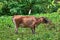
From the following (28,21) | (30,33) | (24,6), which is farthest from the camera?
(24,6)

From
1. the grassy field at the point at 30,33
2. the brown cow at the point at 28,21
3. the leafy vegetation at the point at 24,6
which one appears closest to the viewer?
the grassy field at the point at 30,33

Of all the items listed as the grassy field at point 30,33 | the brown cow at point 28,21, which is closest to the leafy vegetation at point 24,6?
the grassy field at point 30,33

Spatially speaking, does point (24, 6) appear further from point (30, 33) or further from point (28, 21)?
point (28, 21)

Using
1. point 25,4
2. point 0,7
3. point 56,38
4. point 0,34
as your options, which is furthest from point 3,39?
point 25,4

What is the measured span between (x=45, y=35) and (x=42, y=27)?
2.14 m

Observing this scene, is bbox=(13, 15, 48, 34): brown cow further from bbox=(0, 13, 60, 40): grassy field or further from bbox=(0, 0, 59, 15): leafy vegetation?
bbox=(0, 0, 59, 15): leafy vegetation

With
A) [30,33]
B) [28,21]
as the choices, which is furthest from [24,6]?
[28,21]

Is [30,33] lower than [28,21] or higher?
lower

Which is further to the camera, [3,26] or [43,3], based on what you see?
[43,3]

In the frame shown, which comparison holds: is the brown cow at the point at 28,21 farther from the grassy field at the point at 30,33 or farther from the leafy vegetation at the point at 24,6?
the leafy vegetation at the point at 24,6

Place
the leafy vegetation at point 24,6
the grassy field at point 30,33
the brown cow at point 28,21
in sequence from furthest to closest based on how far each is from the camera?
1. the leafy vegetation at point 24,6
2. the brown cow at point 28,21
3. the grassy field at point 30,33

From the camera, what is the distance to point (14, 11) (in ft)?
59.6

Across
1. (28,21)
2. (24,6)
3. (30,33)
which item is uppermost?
(28,21)

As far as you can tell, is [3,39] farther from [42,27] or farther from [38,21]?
[42,27]
